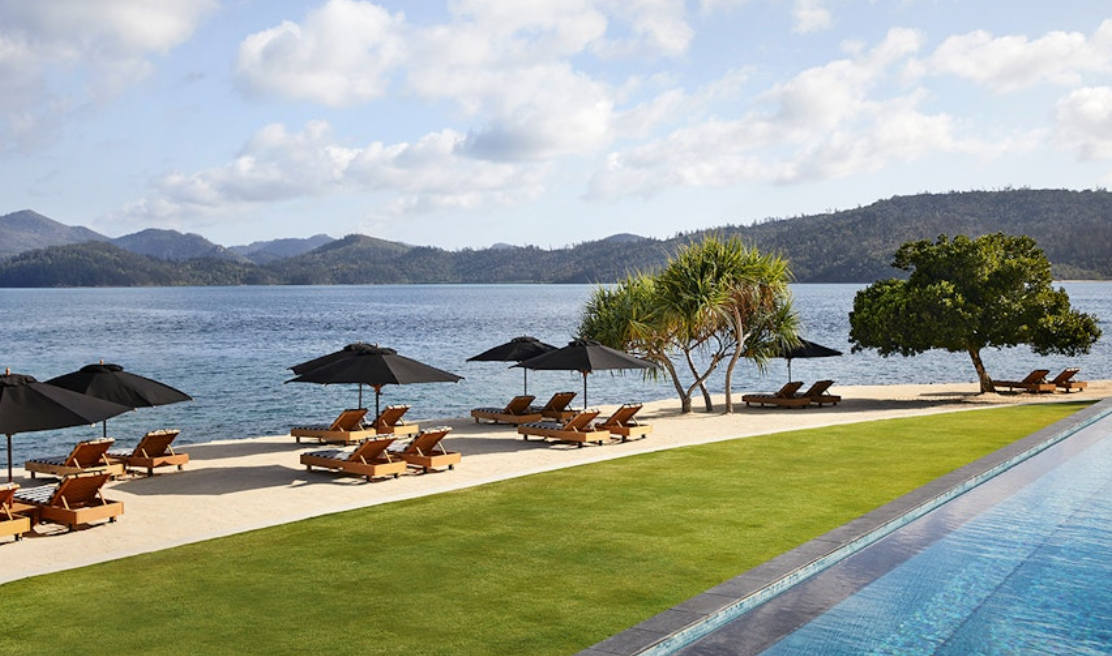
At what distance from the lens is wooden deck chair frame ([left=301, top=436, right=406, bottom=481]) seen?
45.5 feet

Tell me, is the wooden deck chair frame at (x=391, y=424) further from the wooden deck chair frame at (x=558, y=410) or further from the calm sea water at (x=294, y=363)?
the calm sea water at (x=294, y=363)

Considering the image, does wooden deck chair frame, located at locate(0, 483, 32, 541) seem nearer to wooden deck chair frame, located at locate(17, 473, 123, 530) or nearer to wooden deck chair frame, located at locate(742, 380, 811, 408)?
wooden deck chair frame, located at locate(17, 473, 123, 530)

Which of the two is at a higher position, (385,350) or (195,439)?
(385,350)

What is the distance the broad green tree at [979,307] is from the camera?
25594 mm

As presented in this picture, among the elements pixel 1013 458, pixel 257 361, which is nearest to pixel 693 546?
pixel 1013 458

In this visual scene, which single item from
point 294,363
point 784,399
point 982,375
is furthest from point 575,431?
point 294,363

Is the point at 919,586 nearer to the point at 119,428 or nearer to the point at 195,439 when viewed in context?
the point at 195,439

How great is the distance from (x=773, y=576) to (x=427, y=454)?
7852mm

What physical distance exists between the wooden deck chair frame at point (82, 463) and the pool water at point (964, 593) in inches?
414

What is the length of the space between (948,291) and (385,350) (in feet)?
52.3

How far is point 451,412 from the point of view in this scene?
30688mm

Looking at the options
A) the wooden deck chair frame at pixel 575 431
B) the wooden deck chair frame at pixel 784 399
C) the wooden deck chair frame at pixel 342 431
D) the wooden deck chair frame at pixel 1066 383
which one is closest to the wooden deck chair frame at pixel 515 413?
the wooden deck chair frame at pixel 575 431

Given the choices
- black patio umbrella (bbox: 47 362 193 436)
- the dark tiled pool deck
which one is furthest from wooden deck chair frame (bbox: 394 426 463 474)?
the dark tiled pool deck

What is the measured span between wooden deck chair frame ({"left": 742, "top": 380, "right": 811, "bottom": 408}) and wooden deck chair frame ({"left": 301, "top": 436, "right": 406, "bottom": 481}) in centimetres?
1384
